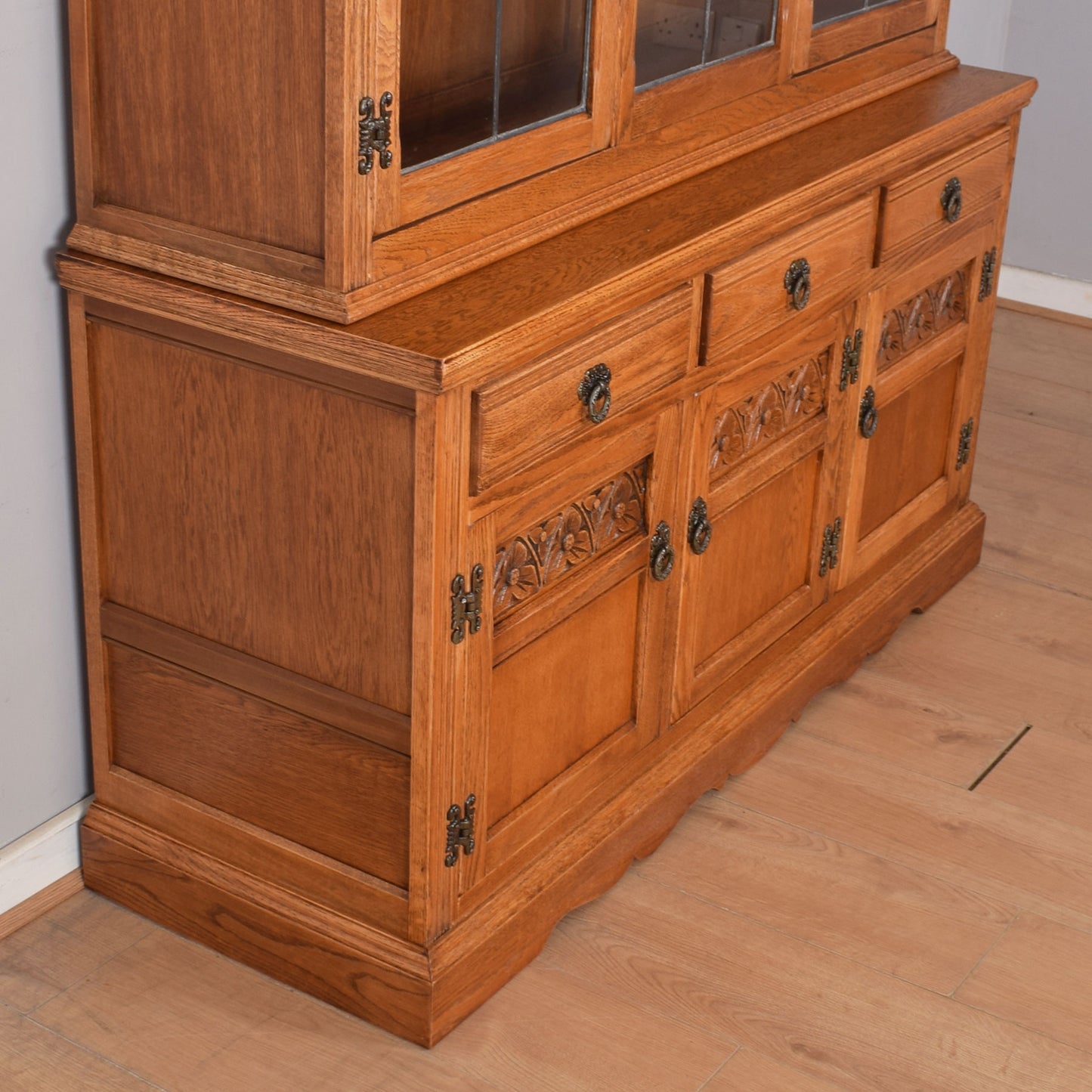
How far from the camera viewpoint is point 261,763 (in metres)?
1.92

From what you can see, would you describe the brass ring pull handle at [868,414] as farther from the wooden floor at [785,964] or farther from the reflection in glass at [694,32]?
the reflection in glass at [694,32]

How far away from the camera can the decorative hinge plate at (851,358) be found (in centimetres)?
238

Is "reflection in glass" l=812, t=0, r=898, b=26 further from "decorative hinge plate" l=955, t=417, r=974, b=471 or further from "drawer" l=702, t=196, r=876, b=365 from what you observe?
"decorative hinge plate" l=955, t=417, r=974, b=471

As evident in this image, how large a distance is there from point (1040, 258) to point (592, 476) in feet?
8.80

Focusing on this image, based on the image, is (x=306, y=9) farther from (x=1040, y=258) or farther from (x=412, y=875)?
(x=1040, y=258)

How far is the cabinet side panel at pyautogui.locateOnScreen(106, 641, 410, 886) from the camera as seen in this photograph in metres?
1.84

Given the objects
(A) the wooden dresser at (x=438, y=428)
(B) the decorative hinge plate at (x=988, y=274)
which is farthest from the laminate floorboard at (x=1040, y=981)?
(B) the decorative hinge plate at (x=988, y=274)

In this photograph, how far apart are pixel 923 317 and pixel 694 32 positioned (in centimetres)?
72

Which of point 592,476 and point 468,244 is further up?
point 468,244

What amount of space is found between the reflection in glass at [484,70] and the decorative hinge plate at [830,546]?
0.86 metres

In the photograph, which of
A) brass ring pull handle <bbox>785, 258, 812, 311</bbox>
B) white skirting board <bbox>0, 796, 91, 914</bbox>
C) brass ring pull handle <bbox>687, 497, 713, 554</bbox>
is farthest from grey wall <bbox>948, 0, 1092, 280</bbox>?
white skirting board <bbox>0, 796, 91, 914</bbox>

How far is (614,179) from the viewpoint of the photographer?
1950 millimetres

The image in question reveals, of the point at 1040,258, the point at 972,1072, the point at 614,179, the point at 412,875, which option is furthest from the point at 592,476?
the point at 1040,258

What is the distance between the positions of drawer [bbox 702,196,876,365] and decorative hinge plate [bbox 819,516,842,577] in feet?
1.20
